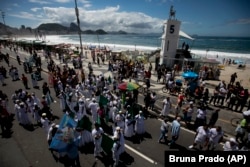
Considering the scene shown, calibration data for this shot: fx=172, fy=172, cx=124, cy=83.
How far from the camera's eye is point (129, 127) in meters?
9.51

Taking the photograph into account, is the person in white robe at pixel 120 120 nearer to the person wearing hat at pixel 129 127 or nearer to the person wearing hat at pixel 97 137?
the person wearing hat at pixel 129 127

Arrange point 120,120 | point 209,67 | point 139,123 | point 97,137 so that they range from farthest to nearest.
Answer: point 209,67 → point 139,123 → point 120,120 → point 97,137

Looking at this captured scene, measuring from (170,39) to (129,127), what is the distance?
19169 millimetres

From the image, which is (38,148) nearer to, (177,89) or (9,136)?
(9,136)

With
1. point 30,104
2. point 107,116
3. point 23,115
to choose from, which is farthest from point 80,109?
point 30,104

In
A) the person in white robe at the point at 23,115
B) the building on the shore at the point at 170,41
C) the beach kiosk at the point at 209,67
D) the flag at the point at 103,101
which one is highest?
the building on the shore at the point at 170,41

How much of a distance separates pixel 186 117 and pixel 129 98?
4.07 meters

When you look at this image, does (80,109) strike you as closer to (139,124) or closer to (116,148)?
(139,124)

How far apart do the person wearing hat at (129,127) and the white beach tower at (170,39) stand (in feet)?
53.7

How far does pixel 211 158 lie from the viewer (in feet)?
20.4

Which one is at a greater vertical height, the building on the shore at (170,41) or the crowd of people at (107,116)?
the building on the shore at (170,41)

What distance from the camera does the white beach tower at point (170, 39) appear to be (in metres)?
24.6

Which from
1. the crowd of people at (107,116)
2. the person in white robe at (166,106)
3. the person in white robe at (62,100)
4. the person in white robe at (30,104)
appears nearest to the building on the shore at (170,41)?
the crowd of people at (107,116)

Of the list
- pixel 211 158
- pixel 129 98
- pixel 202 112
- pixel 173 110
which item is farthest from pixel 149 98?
pixel 211 158
